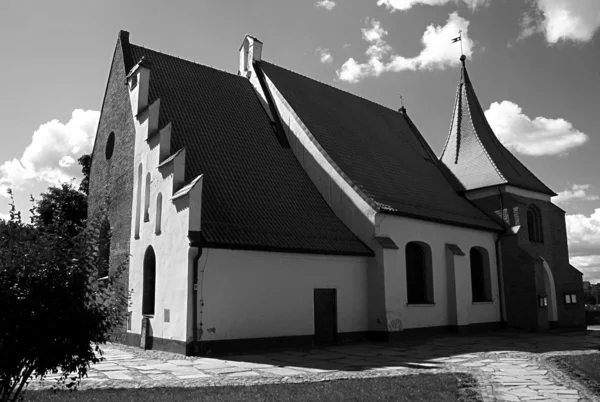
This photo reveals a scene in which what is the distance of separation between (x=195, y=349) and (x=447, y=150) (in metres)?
18.3

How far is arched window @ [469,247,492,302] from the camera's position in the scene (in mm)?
21719

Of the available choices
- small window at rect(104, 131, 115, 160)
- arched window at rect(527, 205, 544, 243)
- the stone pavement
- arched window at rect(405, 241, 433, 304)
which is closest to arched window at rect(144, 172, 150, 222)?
the stone pavement

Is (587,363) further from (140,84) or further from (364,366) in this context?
(140,84)

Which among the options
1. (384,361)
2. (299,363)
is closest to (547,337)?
(384,361)

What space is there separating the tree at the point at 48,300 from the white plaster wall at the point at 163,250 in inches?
278

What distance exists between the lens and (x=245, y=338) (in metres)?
13.8

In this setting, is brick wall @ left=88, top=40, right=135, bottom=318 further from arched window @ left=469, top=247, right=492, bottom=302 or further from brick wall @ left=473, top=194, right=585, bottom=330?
brick wall @ left=473, top=194, right=585, bottom=330

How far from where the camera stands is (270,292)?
573 inches

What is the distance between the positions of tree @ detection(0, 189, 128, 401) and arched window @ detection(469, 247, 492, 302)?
18.3 m

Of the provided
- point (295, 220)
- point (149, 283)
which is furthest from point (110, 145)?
point (295, 220)

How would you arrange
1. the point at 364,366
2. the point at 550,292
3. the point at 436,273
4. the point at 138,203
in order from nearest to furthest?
the point at 364,366
the point at 138,203
the point at 436,273
the point at 550,292

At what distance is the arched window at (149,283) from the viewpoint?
15.6 metres

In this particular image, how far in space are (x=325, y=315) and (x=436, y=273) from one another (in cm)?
537

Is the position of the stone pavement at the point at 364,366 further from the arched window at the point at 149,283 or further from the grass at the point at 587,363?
the arched window at the point at 149,283
